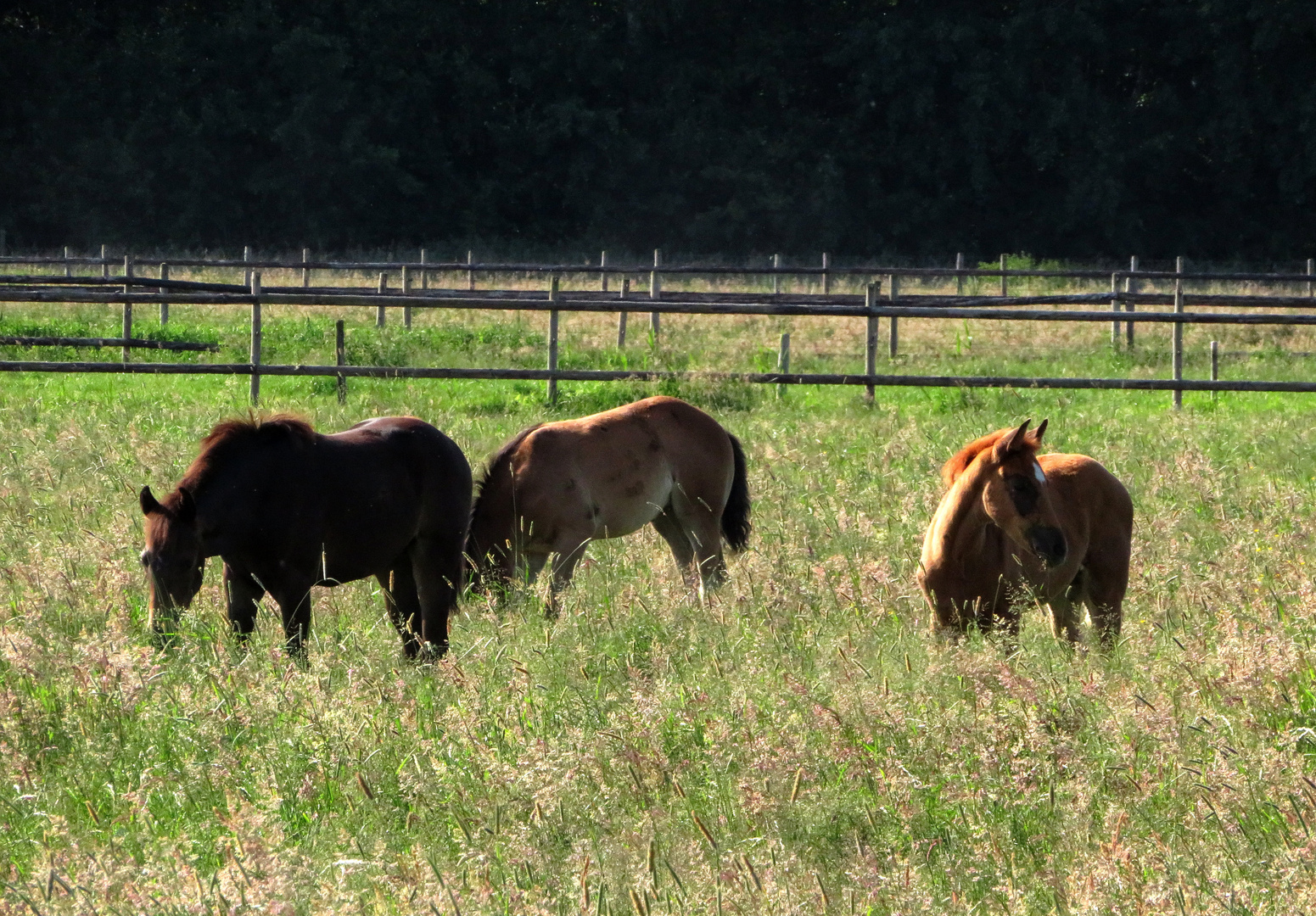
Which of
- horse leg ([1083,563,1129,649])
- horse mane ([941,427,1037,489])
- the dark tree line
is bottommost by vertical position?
horse leg ([1083,563,1129,649])

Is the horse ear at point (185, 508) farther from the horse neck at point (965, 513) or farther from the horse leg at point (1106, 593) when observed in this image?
the horse leg at point (1106, 593)

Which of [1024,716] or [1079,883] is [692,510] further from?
[1079,883]

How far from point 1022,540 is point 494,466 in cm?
246

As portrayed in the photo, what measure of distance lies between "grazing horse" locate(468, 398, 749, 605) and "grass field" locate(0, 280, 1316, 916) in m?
0.20

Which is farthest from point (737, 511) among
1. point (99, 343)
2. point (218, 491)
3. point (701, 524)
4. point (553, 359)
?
point (99, 343)

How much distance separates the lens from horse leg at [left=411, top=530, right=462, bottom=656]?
535cm

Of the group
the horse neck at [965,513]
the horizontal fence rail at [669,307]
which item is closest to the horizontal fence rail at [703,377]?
the horizontal fence rail at [669,307]

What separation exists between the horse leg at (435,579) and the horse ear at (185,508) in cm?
104

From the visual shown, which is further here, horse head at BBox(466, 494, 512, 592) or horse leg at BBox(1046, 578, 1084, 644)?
horse head at BBox(466, 494, 512, 592)

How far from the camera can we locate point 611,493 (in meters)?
A: 6.43

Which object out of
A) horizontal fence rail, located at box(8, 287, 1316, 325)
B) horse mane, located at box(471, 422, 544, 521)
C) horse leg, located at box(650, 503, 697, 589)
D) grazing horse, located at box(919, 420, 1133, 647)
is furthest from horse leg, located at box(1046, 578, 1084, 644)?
horizontal fence rail, located at box(8, 287, 1316, 325)

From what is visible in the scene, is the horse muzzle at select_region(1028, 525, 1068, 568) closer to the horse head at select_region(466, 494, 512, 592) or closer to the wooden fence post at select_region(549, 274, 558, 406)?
the horse head at select_region(466, 494, 512, 592)

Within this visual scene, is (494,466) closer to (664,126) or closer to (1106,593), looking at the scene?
(1106,593)

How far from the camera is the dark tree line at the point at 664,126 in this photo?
41344 millimetres
